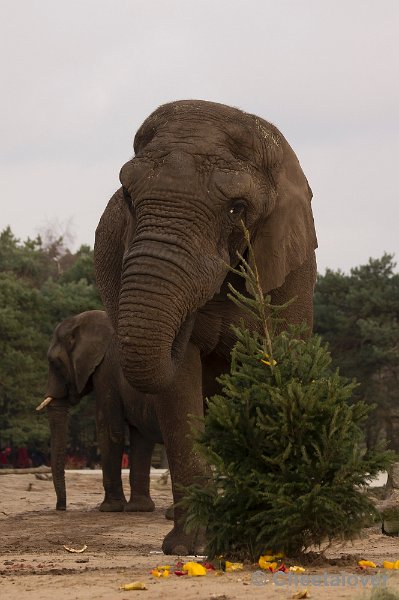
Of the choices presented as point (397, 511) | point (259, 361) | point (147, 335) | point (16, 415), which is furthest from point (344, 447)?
point (16, 415)

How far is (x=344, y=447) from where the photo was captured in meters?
7.16

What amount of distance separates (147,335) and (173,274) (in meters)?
0.48

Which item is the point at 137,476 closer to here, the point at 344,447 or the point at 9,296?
the point at 344,447

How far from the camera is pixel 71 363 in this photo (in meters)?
17.1

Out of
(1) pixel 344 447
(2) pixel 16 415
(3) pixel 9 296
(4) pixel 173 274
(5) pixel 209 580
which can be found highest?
(3) pixel 9 296

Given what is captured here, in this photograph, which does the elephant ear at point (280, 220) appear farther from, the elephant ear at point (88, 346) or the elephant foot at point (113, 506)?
the elephant ear at point (88, 346)

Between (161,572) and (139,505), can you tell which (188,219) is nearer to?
(161,572)

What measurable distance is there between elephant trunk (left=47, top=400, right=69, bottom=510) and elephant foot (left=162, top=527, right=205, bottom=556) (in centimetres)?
652

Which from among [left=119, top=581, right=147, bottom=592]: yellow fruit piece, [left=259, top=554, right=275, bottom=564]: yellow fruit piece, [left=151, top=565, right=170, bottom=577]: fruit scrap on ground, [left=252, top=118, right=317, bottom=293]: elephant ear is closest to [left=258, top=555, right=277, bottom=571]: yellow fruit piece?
[left=259, top=554, right=275, bottom=564]: yellow fruit piece

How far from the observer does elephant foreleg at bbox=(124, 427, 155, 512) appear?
52.5 ft

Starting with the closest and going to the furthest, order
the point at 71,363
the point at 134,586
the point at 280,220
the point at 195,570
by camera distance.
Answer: the point at 134,586
the point at 195,570
the point at 280,220
the point at 71,363

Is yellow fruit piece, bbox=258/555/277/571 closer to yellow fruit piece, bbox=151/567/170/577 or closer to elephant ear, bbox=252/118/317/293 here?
yellow fruit piece, bbox=151/567/170/577

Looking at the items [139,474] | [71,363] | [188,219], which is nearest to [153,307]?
[188,219]

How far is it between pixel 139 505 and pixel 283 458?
30.2 feet
